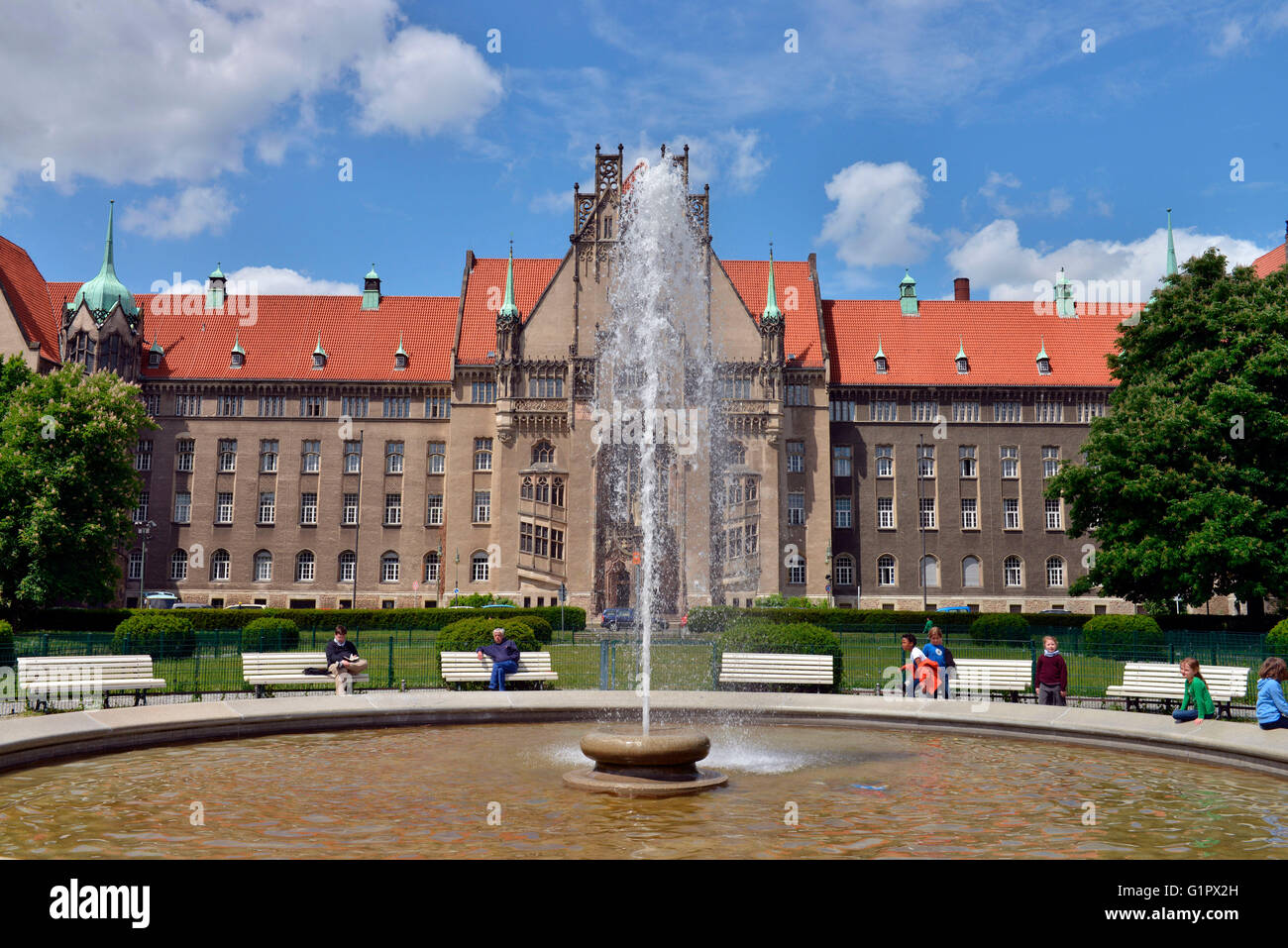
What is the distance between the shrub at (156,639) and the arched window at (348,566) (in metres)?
37.7

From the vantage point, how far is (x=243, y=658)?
18.8m

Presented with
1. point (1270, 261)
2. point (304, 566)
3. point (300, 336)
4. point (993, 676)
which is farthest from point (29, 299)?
point (1270, 261)

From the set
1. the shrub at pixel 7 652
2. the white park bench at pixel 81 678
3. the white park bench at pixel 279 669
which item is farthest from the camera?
the shrub at pixel 7 652

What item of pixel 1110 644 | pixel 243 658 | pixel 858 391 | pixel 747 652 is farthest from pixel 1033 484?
pixel 243 658

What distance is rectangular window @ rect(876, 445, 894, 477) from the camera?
62781 millimetres

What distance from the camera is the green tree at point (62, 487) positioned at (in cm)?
3925

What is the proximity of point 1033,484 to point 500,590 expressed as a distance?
114 ft

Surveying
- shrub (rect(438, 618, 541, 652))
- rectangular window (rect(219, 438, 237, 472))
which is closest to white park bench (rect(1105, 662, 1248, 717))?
shrub (rect(438, 618, 541, 652))

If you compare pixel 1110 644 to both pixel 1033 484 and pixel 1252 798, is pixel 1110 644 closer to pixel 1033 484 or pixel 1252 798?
pixel 1252 798

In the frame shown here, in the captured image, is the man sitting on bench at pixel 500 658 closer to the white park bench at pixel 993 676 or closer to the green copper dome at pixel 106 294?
the white park bench at pixel 993 676

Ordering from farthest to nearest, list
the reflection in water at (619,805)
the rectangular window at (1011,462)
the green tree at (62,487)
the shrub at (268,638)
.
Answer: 1. the rectangular window at (1011,462)
2. the green tree at (62,487)
3. the shrub at (268,638)
4. the reflection in water at (619,805)

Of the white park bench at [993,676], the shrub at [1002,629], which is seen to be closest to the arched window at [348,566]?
the shrub at [1002,629]

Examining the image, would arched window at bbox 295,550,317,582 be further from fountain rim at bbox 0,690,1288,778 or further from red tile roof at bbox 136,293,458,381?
fountain rim at bbox 0,690,1288,778

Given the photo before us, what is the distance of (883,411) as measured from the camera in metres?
63.5
